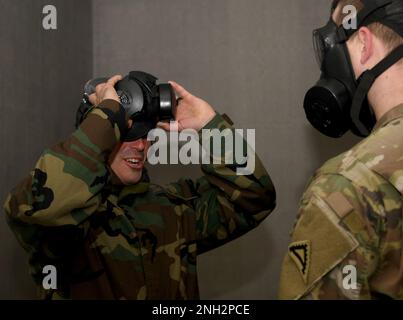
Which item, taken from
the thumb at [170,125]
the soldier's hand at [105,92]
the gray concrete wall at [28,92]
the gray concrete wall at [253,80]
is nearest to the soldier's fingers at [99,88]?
the soldier's hand at [105,92]

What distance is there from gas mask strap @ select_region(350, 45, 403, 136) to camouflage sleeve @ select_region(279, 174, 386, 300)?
0.77 feet

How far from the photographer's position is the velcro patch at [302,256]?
2.25ft

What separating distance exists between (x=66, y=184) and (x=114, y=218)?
27cm

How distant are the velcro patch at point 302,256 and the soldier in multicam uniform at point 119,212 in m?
0.52

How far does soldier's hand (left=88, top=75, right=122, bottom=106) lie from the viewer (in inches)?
44.3

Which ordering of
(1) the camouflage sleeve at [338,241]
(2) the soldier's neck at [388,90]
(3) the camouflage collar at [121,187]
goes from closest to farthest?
(1) the camouflage sleeve at [338,241] → (2) the soldier's neck at [388,90] → (3) the camouflage collar at [121,187]

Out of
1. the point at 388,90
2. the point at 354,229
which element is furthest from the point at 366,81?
the point at 354,229

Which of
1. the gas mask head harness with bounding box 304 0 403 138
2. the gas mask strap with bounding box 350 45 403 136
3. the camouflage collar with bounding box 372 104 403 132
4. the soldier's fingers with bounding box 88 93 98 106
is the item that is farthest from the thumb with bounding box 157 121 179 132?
the camouflage collar with bounding box 372 104 403 132

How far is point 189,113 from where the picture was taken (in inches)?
53.0

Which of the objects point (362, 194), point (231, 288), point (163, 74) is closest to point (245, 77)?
point (163, 74)

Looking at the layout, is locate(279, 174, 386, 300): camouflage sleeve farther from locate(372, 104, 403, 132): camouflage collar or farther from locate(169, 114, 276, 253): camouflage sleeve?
locate(169, 114, 276, 253): camouflage sleeve

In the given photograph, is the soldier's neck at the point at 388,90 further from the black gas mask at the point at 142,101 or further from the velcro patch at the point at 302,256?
the black gas mask at the point at 142,101

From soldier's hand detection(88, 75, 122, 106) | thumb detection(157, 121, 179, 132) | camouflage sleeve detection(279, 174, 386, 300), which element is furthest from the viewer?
thumb detection(157, 121, 179, 132)
